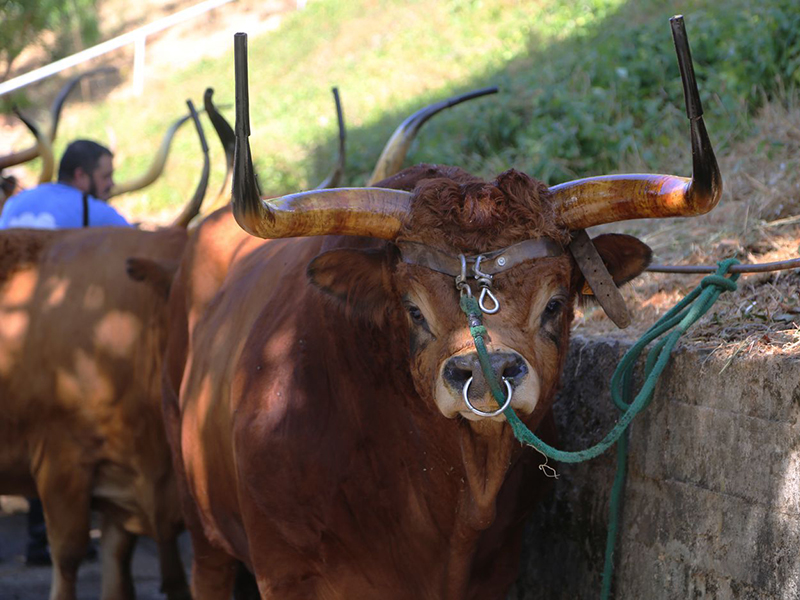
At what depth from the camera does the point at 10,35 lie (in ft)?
49.4

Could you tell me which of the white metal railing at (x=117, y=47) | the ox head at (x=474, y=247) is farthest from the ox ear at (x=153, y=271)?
the white metal railing at (x=117, y=47)

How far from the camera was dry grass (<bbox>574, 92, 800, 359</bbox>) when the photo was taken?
364cm

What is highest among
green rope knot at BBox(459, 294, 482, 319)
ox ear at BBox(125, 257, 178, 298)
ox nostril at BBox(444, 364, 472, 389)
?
green rope knot at BBox(459, 294, 482, 319)

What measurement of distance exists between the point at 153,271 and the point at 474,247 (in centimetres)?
330

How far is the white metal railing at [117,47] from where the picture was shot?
Result: 15.2 m

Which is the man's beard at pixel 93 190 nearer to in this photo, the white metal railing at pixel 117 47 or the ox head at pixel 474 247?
the ox head at pixel 474 247

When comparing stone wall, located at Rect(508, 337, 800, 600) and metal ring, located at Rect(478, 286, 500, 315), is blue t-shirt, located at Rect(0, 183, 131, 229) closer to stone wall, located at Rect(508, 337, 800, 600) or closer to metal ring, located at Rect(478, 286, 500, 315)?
stone wall, located at Rect(508, 337, 800, 600)

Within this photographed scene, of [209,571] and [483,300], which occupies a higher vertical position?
[483,300]

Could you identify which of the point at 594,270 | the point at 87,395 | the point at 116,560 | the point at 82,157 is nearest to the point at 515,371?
the point at 594,270

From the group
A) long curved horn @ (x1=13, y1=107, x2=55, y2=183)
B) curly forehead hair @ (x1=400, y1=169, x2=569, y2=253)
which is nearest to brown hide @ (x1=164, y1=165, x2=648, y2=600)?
curly forehead hair @ (x1=400, y1=169, x2=569, y2=253)

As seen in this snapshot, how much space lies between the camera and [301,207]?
126 inches

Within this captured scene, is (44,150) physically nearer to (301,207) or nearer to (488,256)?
(301,207)

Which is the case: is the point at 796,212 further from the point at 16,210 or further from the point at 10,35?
the point at 10,35

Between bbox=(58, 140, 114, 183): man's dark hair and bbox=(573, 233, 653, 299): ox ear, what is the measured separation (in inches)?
174
